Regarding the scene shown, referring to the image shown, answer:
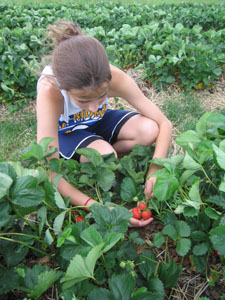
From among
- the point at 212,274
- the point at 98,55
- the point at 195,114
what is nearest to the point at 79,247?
the point at 212,274

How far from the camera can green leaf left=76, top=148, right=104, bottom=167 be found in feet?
4.50

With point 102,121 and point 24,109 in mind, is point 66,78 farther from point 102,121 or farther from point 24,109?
point 24,109

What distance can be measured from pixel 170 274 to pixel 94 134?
1.29 m

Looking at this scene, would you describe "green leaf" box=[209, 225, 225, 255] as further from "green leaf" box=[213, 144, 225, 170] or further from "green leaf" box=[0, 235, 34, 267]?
"green leaf" box=[0, 235, 34, 267]

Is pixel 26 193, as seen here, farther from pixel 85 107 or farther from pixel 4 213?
pixel 85 107

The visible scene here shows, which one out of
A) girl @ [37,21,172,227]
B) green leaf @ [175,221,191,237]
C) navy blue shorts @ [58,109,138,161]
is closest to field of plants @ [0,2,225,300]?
green leaf @ [175,221,191,237]

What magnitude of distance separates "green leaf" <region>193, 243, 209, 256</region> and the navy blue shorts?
110cm

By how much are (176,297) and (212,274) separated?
0.19m

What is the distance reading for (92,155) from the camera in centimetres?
141

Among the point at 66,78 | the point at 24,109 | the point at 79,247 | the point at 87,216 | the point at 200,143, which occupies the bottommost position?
the point at 24,109

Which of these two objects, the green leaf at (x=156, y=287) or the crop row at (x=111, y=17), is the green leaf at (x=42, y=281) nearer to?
the green leaf at (x=156, y=287)

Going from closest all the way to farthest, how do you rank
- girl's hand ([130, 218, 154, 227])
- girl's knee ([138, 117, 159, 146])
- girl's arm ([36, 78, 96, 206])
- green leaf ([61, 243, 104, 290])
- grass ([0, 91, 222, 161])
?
1. green leaf ([61, 243, 104, 290])
2. girl's hand ([130, 218, 154, 227])
3. girl's arm ([36, 78, 96, 206])
4. girl's knee ([138, 117, 159, 146])
5. grass ([0, 91, 222, 161])

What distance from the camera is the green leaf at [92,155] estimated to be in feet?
4.50

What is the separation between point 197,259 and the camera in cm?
121
